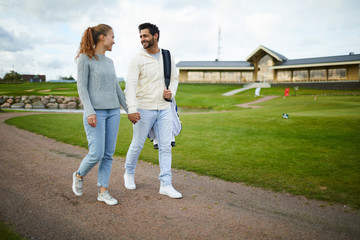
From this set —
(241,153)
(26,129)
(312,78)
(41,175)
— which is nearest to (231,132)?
(241,153)

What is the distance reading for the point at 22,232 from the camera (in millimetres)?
2750

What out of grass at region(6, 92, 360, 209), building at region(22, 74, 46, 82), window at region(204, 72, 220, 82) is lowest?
grass at region(6, 92, 360, 209)

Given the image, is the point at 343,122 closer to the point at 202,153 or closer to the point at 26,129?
the point at 202,153

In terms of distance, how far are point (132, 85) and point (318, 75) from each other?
59329 mm

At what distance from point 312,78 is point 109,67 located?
196ft

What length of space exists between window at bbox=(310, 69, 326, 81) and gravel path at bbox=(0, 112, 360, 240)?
5776 centimetres

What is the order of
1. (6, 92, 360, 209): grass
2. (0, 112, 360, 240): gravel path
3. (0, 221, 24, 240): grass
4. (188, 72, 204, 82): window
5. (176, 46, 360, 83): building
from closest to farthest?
(0, 221, 24, 240): grass
(0, 112, 360, 240): gravel path
(6, 92, 360, 209): grass
(176, 46, 360, 83): building
(188, 72, 204, 82): window

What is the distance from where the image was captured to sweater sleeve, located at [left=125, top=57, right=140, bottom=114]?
12.6 feet

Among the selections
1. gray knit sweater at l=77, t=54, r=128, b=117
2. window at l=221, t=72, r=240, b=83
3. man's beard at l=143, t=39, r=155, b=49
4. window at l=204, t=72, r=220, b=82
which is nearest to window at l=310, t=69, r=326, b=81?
window at l=221, t=72, r=240, b=83

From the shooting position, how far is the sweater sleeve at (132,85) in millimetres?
3838

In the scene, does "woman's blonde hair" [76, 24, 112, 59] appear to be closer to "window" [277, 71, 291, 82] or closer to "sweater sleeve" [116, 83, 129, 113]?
"sweater sleeve" [116, 83, 129, 113]

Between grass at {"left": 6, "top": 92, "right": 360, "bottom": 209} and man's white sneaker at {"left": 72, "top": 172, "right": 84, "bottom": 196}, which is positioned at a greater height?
man's white sneaker at {"left": 72, "top": 172, "right": 84, "bottom": 196}

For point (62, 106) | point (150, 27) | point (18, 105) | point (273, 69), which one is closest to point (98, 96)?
point (150, 27)

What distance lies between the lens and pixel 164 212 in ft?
11.1
